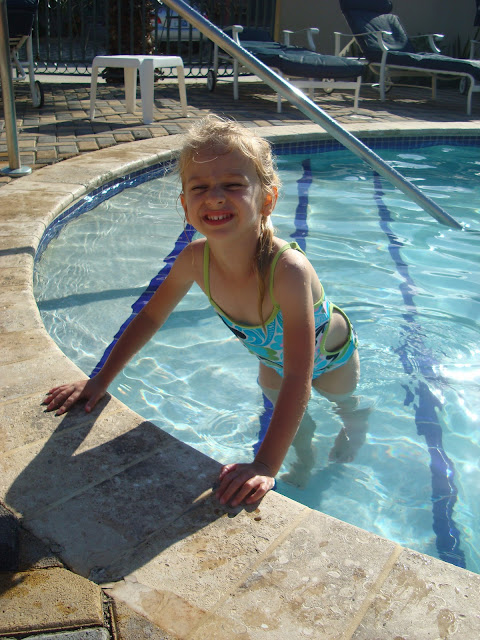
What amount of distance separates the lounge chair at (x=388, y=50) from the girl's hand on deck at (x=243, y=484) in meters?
8.10

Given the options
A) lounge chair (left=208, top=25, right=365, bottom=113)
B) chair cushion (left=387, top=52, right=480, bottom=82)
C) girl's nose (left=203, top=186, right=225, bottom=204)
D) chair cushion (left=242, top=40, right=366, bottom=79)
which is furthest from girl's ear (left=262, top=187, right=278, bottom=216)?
chair cushion (left=387, top=52, right=480, bottom=82)

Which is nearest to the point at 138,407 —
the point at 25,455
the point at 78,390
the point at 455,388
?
the point at 78,390

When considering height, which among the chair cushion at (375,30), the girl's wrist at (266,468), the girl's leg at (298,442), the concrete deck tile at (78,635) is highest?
the chair cushion at (375,30)

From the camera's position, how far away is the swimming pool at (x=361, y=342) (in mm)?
2568

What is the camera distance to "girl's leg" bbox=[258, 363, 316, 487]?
2590mm

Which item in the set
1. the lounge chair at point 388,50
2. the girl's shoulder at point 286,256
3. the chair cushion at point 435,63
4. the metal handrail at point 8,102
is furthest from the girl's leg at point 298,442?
→ the chair cushion at point 435,63

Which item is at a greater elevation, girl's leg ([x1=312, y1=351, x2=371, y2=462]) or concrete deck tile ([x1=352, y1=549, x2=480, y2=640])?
concrete deck tile ([x1=352, y1=549, x2=480, y2=640])

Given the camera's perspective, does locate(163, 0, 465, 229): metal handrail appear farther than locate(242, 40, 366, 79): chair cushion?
No

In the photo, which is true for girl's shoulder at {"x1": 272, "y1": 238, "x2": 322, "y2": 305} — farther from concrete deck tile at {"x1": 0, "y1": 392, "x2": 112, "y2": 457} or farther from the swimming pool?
the swimming pool

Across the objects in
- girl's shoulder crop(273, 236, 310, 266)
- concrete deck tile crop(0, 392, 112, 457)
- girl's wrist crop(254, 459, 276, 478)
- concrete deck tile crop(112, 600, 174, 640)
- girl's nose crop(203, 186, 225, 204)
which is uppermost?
girl's nose crop(203, 186, 225, 204)

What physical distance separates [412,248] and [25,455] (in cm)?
378

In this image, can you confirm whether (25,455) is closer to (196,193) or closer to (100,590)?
(100,590)

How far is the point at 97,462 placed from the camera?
1752 millimetres

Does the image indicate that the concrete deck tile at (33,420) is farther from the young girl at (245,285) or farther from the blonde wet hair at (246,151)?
the blonde wet hair at (246,151)
